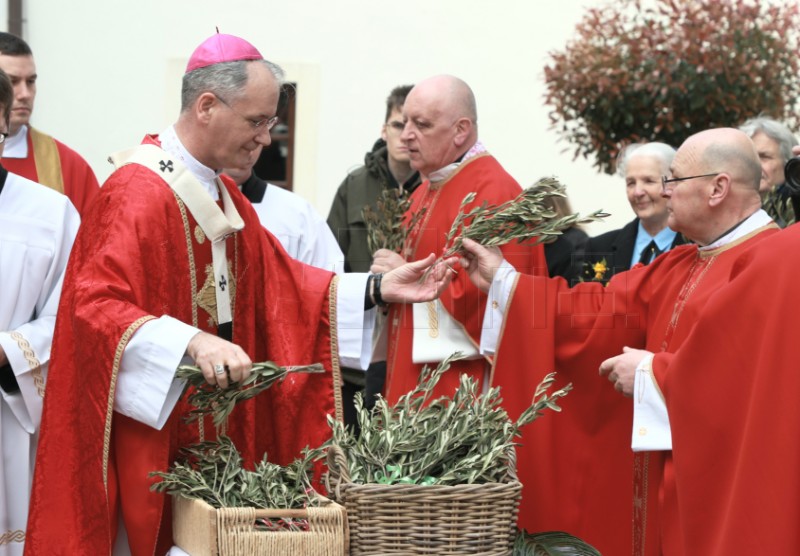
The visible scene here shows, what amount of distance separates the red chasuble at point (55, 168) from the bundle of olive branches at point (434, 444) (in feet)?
8.41

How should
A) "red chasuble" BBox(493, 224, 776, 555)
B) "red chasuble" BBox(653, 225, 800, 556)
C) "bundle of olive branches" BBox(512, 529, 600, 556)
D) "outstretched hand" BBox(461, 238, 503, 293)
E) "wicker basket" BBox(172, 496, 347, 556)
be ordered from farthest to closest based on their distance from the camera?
1. "outstretched hand" BBox(461, 238, 503, 293)
2. "red chasuble" BBox(493, 224, 776, 555)
3. "bundle of olive branches" BBox(512, 529, 600, 556)
4. "wicker basket" BBox(172, 496, 347, 556)
5. "red chasuble" BBox(653, 225, 800, 556)

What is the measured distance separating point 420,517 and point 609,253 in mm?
3262

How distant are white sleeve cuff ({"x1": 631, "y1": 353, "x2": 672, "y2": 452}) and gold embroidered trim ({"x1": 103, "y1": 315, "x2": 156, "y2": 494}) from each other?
5.43ft

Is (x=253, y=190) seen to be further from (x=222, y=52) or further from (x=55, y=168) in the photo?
(x=222, y=52)

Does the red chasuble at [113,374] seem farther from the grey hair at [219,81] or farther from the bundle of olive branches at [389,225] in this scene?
the bundle of olive branches at [389,225]

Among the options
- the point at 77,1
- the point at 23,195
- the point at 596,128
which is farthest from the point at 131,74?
the point at 23,195

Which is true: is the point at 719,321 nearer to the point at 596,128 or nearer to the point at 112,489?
the point at 112,489

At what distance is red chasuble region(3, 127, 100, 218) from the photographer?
20.0 feet

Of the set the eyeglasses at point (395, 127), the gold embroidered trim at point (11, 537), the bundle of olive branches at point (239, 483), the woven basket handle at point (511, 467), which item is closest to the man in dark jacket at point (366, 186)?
the eyeglasses at point (395, 127)

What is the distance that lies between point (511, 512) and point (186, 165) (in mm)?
1602

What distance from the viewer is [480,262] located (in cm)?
537

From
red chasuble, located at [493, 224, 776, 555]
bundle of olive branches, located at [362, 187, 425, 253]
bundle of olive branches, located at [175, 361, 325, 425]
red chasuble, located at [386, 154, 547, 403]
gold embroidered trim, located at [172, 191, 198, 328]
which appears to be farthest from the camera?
bundle of olive branches, located at [362, 187, 425, 253]

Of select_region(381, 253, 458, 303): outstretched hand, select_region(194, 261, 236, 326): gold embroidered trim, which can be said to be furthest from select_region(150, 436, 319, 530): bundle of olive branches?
select_region(381, 253, 458, 303): outstretched hand

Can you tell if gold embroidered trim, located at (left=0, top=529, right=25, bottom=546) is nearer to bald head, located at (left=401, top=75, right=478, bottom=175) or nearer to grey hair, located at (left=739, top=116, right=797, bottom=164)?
bald head, located at (left=401, top=75, right=478, bottom=175)
